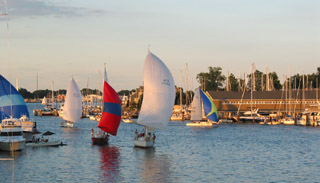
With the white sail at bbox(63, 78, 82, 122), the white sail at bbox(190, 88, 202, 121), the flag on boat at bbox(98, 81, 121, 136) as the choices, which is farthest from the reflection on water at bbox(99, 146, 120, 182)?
the white sail at bbox(190, 88, 202, 121)

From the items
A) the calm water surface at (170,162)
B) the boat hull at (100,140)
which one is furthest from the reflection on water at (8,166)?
the boat hull at (100,140)

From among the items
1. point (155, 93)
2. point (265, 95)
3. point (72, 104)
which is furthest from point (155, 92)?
point (265, 95)

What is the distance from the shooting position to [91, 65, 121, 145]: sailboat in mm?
69500

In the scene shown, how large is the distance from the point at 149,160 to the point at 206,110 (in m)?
62.4

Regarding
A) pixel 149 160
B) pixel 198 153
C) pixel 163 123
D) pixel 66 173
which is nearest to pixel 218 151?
pixel 198 153

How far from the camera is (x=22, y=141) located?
61.7m

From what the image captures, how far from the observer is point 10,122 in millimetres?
62844

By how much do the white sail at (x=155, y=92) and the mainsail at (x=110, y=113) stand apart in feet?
25.5

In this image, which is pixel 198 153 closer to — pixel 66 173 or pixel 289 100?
pixel 66 173

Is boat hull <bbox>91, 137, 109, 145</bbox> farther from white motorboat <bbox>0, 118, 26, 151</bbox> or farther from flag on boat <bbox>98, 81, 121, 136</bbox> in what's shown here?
white motorboat <bbox>0, 118, 26, 151</bbox>

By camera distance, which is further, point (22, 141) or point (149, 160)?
point (22, 141)

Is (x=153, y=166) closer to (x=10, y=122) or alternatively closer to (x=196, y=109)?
(x=10, y=122)

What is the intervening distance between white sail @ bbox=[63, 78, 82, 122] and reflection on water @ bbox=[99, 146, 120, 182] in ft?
124

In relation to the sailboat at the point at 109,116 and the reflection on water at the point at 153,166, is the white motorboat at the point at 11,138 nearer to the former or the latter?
the sailboat at the point at 109,116
